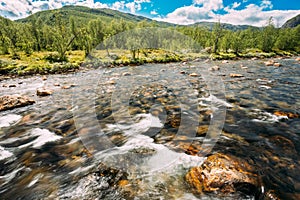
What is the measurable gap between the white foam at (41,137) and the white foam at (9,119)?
1.84 meters

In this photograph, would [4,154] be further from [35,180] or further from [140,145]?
[140,145]

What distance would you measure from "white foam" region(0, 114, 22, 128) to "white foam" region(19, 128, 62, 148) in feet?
6.03

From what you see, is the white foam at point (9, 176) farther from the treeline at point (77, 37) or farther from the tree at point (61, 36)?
the treeline at point (77, 37)

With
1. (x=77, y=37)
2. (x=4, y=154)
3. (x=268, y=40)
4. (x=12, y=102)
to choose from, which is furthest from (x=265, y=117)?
(x=268, y=40)

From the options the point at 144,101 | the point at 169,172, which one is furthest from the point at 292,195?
the point at 144,101

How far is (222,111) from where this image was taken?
9.09m

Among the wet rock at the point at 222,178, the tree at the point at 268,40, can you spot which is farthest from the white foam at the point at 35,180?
the tree at the point at 268,40

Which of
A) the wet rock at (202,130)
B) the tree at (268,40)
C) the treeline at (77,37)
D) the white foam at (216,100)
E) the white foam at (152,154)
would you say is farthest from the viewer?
the tree at (268,40)

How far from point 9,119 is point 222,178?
33.3ft

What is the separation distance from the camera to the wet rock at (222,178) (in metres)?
3.89

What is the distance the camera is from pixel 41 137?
23.0ft

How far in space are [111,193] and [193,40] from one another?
112048 mm

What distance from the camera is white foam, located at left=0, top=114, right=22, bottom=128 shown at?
8.36m

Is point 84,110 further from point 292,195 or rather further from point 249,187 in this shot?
point 292,195
